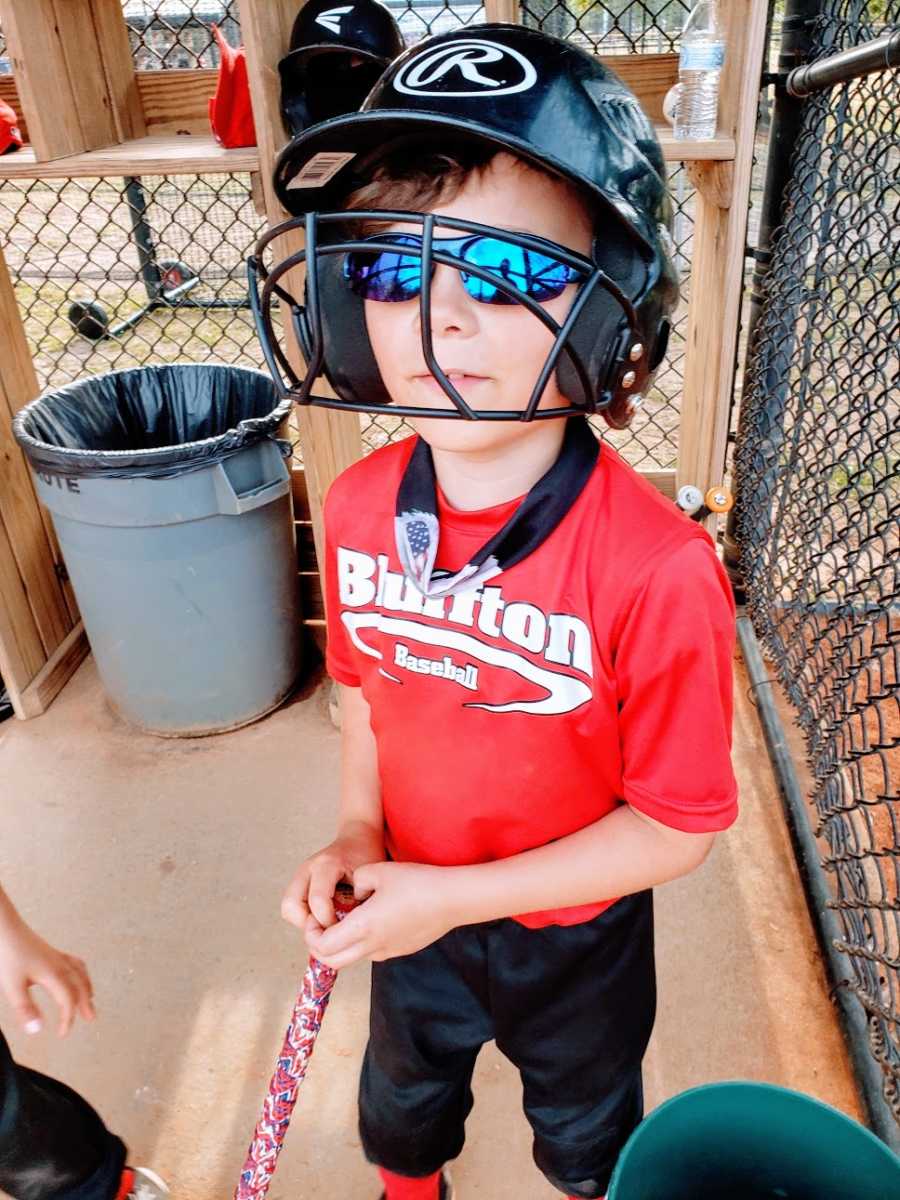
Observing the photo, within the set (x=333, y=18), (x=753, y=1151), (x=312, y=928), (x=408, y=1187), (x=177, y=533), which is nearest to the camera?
(x=312, y=928)

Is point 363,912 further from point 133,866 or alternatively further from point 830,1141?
point 133,866

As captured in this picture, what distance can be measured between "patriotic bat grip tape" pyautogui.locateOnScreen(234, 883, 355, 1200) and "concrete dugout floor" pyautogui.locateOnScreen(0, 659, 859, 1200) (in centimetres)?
50

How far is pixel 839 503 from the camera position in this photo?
2.47 metres

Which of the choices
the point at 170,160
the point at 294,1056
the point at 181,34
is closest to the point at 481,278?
the point at 294,1056

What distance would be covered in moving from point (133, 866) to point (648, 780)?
174 centimetres

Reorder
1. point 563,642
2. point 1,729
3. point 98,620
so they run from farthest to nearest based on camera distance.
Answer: point 1,729
point 98,620
point 563,642

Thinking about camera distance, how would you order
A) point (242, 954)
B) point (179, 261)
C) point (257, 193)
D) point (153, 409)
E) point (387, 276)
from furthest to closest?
point (179, 261)
point (153, 409)
point (257, 193)
point (242, 954)
point (387, 276)

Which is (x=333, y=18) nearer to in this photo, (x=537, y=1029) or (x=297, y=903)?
(x=297, y=903)

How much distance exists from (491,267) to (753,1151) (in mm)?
1115

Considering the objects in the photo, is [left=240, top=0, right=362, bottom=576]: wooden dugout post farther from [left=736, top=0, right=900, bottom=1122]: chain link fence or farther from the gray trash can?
[left=736, top=0, right=900, bottom=1122]: chain link fence

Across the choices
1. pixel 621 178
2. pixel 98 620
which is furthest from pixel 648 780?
pixel 98 620

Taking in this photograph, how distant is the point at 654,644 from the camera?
0.98 metres

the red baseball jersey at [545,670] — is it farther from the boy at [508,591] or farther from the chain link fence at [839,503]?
the chain link fence at [839,503]

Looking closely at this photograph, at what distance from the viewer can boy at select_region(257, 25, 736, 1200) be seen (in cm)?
90
